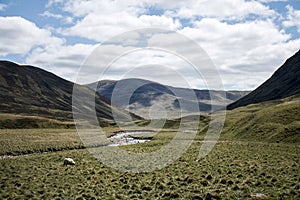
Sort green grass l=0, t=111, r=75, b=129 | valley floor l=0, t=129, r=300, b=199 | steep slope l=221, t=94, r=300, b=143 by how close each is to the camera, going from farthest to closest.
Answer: green grass l=0, t=111, r=75, b=129 → steep slope l=221, t=94, r=300, b=143 → valley floor l=0, t=129, r=300, b=199

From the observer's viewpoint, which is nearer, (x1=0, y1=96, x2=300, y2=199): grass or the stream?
(x1=0, y1=96, x2=300, y2=199): grass

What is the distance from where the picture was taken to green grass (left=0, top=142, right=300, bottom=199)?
20.1m

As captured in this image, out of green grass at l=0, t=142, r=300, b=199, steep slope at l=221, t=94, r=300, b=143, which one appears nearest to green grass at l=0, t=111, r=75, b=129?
steep slope at l=221, t=94, r=300, b=143

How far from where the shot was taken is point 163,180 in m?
24.4

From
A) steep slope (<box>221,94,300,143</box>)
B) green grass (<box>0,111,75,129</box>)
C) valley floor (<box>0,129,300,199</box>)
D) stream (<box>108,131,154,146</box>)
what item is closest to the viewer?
valley floor (<box>0,129,300,199</box>)

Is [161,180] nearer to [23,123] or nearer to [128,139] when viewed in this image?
[128,139]

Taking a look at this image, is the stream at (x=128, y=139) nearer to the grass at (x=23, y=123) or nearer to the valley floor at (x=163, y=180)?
the grass at (x=23, y=123)

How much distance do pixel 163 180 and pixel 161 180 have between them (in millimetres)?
177

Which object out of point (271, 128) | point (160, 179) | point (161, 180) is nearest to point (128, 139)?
point (271, 128)

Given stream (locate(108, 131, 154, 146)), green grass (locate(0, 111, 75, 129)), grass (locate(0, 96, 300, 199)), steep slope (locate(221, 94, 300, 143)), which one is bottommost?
stream (locate(108, 131, 154, 146))

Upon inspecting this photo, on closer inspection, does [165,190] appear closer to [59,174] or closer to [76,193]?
[76,193]

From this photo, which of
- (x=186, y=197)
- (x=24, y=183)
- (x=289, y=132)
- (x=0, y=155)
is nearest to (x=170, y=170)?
(x=186, y=197)

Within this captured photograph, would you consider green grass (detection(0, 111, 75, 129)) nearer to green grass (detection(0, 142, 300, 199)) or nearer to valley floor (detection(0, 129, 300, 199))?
valley floor (detection(0, 129, 300, 199))

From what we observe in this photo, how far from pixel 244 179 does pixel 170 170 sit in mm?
8236
